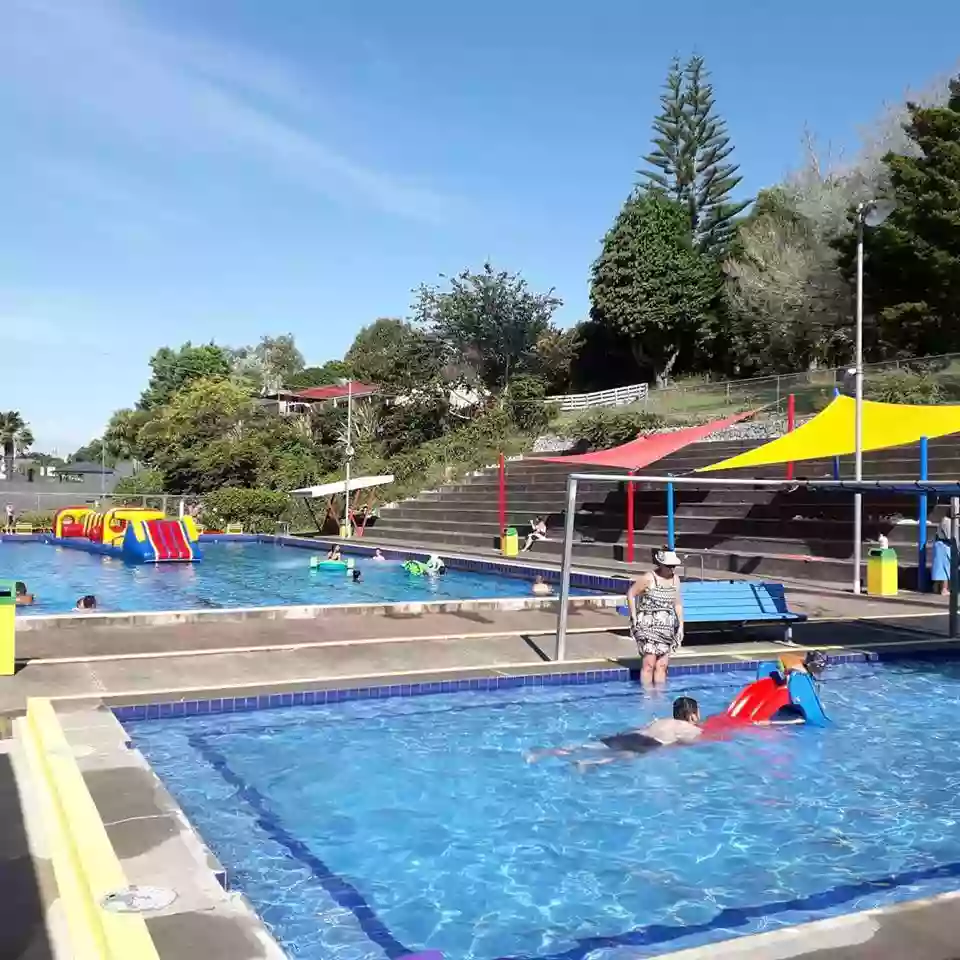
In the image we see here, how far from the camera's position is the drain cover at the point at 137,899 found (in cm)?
370

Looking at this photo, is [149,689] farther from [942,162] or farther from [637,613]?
[942,162]

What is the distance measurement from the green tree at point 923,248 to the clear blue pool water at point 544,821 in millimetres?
23890

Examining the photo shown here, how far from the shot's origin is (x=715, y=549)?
66.1ft

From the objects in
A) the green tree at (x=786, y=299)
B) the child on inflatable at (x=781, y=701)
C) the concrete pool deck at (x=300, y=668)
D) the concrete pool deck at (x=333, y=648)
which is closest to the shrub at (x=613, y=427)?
the green tree at (x=786, y=299)

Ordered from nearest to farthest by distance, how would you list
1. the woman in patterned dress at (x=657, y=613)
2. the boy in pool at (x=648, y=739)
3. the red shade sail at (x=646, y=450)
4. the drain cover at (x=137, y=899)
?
the drain cover at (x=137, y=899)
the boy in pool at (x=648, y=739)
the woman in patterned dress at (x=657, y=613)
the red shade sail at (x=646, y=450)

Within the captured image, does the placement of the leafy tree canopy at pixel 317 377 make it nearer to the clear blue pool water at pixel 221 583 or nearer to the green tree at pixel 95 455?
Answer: the green tree at pixel 95 455

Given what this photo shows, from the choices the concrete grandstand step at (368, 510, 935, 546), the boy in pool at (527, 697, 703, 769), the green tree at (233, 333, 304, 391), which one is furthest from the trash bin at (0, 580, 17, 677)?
the green tree at (233, 333, 304, 391)

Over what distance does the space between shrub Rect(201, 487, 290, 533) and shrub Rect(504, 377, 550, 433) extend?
10087 millimetres

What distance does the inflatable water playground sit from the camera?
2264 cm

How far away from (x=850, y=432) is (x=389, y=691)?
1074 cm

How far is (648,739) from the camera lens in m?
7.15

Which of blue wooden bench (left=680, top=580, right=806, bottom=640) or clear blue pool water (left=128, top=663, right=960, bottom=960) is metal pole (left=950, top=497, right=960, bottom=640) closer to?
blue wooden bench (left=680, top=580, right=806, bottom=640)

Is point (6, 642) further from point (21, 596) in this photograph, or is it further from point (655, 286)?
point (655, 286)

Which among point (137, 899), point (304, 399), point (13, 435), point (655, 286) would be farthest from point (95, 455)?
point (137, 899)
